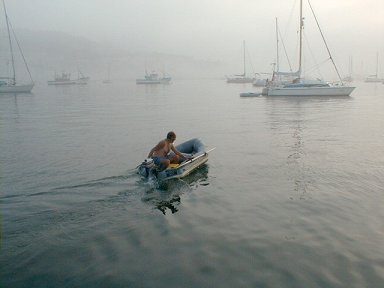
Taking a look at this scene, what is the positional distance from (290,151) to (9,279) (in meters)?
16.0

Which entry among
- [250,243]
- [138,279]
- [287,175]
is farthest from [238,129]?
[138,279]

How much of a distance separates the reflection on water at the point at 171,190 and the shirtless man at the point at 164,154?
73 centimetres

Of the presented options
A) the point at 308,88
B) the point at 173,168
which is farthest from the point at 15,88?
the point at 173,168

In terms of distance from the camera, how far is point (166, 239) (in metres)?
9.81

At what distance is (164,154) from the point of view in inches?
597

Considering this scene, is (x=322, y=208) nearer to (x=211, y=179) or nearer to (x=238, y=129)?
(x=211, y=179)

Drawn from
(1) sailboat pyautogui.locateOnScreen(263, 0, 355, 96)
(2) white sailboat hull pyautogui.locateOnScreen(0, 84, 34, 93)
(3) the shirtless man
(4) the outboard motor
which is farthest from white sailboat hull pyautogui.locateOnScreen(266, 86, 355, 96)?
(2) white sailboat hull pyautogui.locateOnScreen(0, 84, 34, 93)

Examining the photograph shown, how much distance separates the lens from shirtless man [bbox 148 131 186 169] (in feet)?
47.3

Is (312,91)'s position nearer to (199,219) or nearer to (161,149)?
(161,149)

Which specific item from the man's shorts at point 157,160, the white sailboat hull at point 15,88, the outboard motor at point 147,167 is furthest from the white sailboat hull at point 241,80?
the outboard motor at point 147,167

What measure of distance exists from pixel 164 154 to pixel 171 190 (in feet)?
6.14

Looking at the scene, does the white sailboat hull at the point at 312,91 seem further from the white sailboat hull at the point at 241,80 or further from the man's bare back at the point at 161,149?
the white sailboat hull at the point at 241,80

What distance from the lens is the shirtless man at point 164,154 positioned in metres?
14.4

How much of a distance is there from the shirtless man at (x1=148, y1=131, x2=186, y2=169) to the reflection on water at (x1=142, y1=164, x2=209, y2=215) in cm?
73
